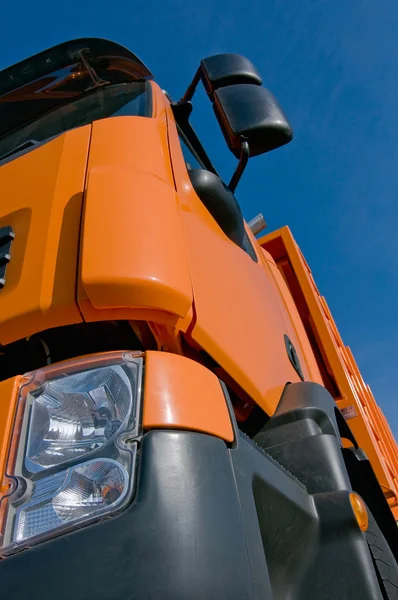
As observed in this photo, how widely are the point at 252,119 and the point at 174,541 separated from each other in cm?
150

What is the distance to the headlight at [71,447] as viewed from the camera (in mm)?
844

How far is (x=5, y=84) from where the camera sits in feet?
8.16

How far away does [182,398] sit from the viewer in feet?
3.14

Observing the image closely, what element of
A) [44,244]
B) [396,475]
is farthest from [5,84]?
[396,475]

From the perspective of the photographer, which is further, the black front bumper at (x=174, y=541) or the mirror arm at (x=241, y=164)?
the mirror arm at (x=241, y=164)

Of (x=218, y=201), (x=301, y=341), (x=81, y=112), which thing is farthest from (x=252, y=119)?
(x=301, y=341)

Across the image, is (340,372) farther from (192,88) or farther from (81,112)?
(81,112)

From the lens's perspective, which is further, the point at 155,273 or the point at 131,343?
the point at 131,343

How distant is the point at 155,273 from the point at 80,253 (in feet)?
0.57

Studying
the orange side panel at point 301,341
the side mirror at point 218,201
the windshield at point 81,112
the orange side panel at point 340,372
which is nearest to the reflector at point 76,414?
the side mirror at point 218,201

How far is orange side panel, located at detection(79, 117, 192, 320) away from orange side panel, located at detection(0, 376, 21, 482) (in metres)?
0.20

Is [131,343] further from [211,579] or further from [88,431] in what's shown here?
[211,579]

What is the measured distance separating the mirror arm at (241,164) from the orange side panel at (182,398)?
3.56 feet

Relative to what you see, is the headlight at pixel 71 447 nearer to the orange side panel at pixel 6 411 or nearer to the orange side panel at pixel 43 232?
the orange side panel at pixel 6 411
